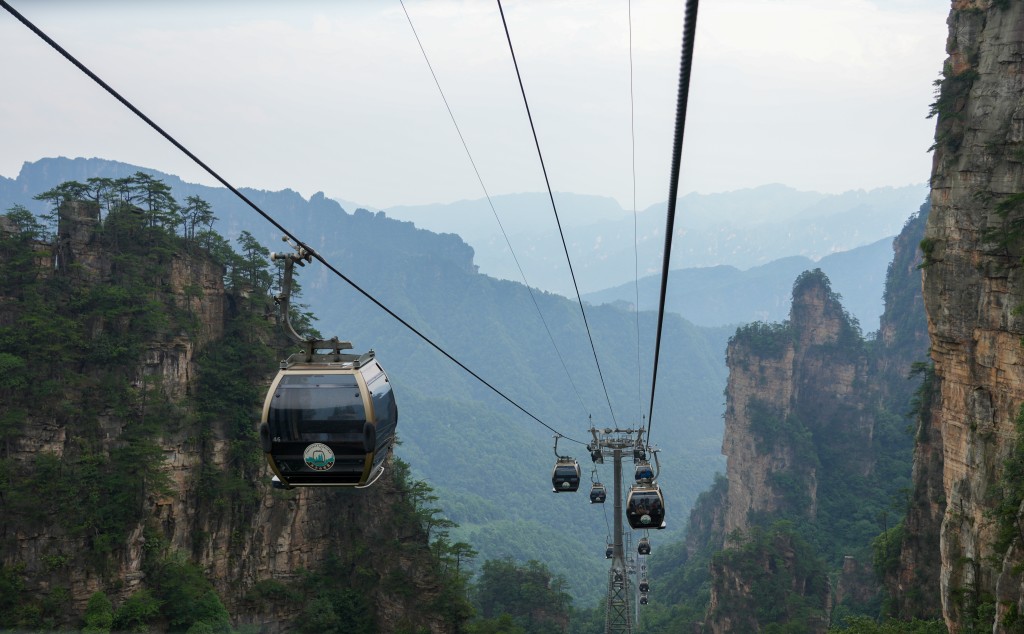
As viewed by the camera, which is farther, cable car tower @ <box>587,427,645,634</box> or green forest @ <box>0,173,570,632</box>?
green forest @ <box>0,173,570,632</box>

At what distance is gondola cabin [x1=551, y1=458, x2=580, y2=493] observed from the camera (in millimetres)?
23250

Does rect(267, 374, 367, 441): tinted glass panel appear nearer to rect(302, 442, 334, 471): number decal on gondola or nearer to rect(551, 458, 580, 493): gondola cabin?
rect(302, 442, 334, 471): number decal on gondola

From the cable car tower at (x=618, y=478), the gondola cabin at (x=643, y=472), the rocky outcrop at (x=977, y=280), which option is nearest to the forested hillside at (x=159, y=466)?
the cable car tower at (x=618, y=478)

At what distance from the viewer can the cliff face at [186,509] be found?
2852 centimetres

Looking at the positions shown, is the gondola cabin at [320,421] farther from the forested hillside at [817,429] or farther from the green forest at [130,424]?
the forested hillside at [817,429]

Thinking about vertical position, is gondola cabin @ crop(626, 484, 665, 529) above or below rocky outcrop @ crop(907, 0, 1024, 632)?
below

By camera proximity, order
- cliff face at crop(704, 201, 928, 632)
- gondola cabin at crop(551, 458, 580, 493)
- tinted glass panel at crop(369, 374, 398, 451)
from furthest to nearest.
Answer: cliff face at crop(704, 201, 928, 632) → gondola cabin at crop(551, 458, 580, 493) → tinted glass panel at crop(369, 374, 398, 451)

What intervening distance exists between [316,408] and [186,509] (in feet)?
92.9

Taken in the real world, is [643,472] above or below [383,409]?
below

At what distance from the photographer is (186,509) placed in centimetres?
3250

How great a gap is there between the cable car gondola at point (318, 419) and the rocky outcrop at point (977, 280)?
19.5 meters

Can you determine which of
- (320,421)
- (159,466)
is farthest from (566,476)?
(159,466)

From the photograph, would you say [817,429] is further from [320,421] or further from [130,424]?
[320,421]

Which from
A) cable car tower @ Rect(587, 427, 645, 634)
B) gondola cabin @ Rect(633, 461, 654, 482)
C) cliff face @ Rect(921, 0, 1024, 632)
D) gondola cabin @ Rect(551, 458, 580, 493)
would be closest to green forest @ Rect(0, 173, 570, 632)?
cable car tower @ Rect(587, 427, 645, 634)
